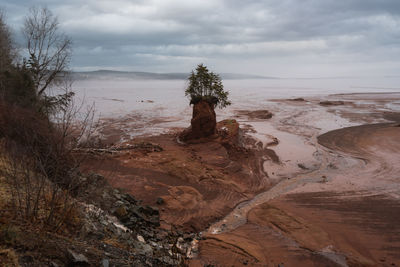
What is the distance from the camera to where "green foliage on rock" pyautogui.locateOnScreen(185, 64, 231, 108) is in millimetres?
18062

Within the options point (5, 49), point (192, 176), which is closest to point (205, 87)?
point (192, 176)

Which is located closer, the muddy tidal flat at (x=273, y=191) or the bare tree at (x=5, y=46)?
the muddy tidal flat at (x=273, y=191)

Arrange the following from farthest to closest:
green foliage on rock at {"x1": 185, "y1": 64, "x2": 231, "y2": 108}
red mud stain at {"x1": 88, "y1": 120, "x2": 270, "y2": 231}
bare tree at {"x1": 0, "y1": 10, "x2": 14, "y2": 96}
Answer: green foliage on rock at {"x1": 185, "y1": 64, "x2": 231, "y2": 108}
bare tree at {"x1": 0, "y1": 10, "x2": 14, "y2": 96}
red mud stain at {"x1": 88, "y1": 120, "x2": 270, "y2": 231}

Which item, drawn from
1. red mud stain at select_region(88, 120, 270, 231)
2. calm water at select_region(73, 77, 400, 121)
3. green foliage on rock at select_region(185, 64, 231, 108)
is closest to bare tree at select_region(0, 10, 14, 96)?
calm water at select_region(73, 77, 400, 121)

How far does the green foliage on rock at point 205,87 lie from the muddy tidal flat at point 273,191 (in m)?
2.17

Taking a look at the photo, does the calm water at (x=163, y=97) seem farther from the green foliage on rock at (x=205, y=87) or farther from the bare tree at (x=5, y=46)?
the green foliage on rock at (x=205, y=87)

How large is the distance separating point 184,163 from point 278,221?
612 centimetres

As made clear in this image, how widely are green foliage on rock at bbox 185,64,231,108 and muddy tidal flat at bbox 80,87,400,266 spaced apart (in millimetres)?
2167

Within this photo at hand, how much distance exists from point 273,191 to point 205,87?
8745 millimetres

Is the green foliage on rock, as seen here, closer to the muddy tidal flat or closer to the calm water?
the muddy tidal flat

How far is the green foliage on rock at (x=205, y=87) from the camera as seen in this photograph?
18.1m

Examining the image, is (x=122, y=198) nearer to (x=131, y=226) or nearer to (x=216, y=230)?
(x=131, y=226)

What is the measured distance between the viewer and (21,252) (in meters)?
3.99

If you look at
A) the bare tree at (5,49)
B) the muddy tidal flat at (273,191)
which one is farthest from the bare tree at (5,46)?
the muddy tidal flat at (273,191)
